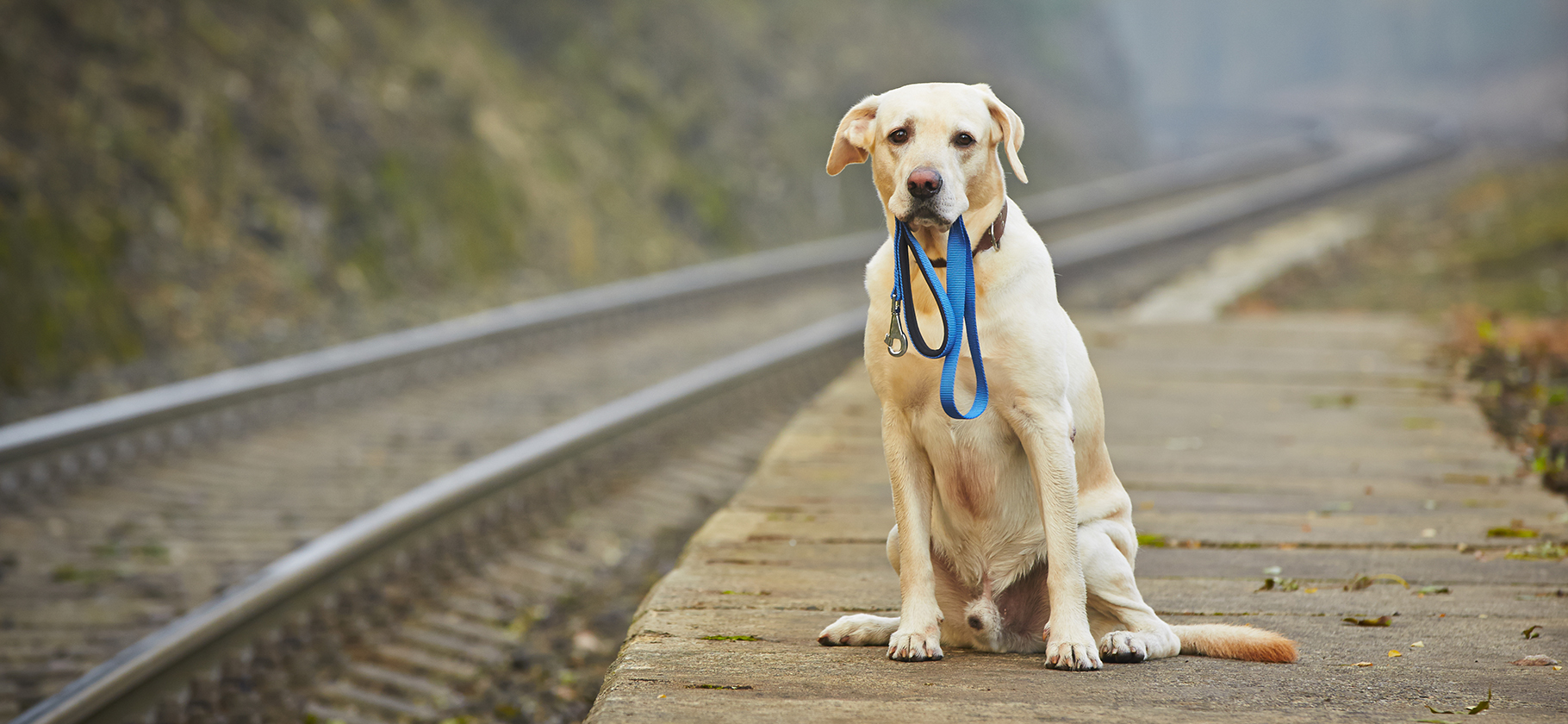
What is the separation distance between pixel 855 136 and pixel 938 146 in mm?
236

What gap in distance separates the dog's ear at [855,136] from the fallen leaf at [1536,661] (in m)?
1.83

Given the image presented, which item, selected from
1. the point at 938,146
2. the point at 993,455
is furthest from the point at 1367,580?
the point at 938,146

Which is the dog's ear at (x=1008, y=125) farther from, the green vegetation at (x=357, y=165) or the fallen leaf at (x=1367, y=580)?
the green vegetation at (x=357, y=165)

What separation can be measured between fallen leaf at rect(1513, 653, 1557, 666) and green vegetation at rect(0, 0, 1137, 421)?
26.0 feet

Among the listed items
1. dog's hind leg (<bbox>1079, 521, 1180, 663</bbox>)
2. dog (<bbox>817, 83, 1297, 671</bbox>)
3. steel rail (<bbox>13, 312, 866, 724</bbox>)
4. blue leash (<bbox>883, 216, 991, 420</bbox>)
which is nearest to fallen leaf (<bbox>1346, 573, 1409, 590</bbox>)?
dog (<bbox>817, 83, 1297, 671</bbox>)

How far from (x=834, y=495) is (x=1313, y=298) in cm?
842

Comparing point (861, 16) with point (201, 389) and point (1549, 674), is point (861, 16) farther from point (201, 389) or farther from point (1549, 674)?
point (1549, 674)

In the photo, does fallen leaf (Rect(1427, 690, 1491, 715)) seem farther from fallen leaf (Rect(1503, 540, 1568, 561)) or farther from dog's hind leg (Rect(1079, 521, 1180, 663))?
fallen leaf (Rect(1503, 540, 1568, 561))

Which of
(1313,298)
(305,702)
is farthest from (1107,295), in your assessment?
(305,702)

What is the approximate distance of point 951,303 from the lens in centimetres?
243

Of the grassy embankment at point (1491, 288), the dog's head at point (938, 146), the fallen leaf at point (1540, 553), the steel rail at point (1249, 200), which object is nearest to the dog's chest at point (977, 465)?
the dog's head at point (938, 146)

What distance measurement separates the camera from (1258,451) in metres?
4.98

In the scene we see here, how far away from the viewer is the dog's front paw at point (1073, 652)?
2500 mm

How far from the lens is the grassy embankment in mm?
5629
